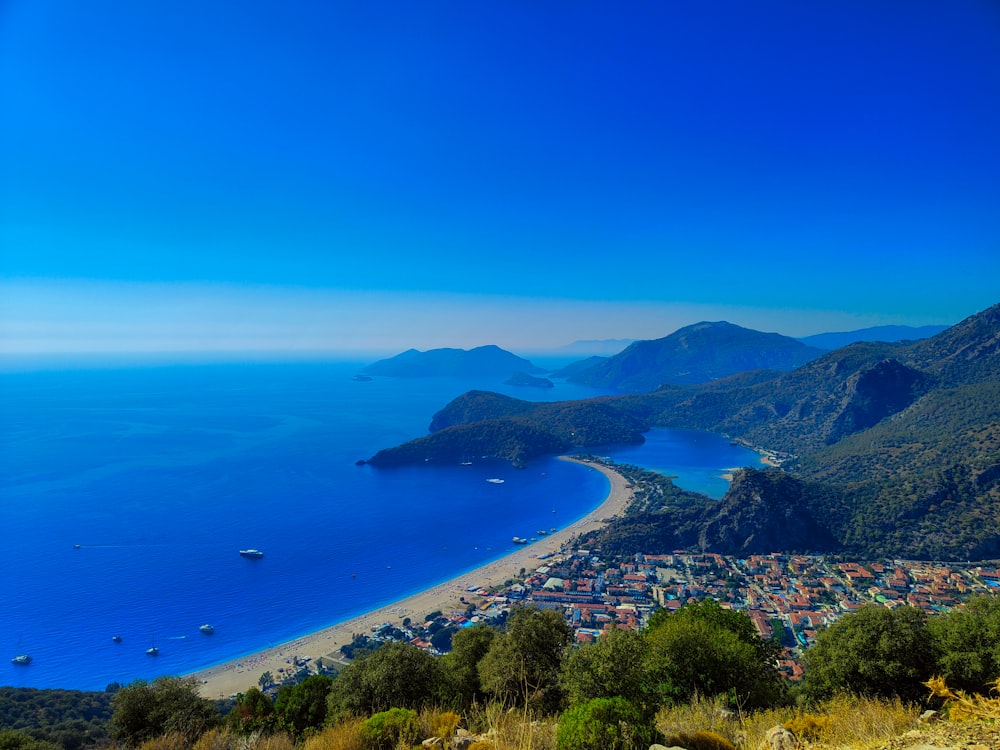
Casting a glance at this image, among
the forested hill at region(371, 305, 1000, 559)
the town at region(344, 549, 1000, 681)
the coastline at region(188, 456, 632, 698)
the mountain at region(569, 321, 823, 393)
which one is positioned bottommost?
the coastline at region(188, 456, 632, 698)

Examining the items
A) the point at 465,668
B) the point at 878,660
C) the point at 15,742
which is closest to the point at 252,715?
the point at 15,742

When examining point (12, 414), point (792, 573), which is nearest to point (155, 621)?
point (792, 573)

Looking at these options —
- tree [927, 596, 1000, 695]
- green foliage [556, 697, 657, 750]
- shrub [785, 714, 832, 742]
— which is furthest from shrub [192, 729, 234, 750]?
tree [927, 596, 1000, 695]

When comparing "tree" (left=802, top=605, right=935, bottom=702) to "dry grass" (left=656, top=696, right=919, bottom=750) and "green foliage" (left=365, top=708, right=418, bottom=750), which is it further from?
"green foliage" (left=365, top=708, right=418, bottom=750)

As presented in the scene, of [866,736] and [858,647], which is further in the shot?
[858,647]

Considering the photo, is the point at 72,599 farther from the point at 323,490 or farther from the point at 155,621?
the point at 323,490

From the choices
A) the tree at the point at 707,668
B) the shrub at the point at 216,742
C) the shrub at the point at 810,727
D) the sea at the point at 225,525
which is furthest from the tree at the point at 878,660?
the sea at the point at 225,525
